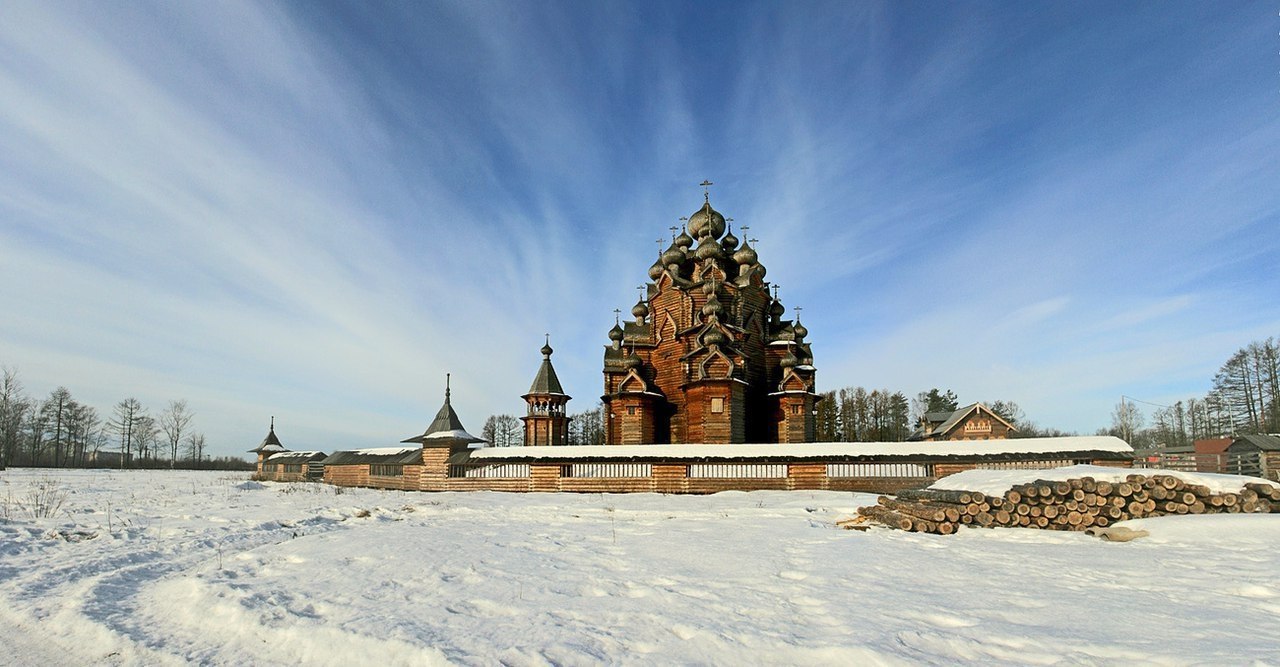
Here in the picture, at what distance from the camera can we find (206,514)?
12867 millimetres

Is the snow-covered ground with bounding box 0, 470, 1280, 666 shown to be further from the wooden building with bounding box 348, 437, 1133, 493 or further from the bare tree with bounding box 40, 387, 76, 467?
the bare tree with bounding box 40, 387, 76, 467

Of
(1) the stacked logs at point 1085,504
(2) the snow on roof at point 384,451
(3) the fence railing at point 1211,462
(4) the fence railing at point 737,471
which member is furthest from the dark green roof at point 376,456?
(3) the fence railing at point 1211,462

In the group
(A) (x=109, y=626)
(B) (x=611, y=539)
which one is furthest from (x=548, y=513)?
(A) (x=109, y=626)

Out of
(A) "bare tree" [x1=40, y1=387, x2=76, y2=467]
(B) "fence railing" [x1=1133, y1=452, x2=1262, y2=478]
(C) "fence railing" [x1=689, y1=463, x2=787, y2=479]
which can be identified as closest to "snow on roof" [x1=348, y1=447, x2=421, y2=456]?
(C) "fence railing" [x1=689, y1=463, x2=787, y2=479]

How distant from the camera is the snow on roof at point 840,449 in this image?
19.5 meters

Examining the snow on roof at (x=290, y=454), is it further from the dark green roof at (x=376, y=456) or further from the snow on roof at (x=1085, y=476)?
the snow on roof at (x=1085, y=476)

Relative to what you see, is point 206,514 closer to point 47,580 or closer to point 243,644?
point 47,580

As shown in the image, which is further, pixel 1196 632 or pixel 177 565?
pixel 177 565

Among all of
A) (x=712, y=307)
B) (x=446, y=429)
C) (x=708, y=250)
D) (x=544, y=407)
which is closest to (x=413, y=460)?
(x=446, y=429)

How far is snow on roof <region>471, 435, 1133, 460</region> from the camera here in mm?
19547

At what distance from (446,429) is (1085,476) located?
23880mm

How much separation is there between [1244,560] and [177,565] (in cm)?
1395

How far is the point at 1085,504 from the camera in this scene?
1073cm

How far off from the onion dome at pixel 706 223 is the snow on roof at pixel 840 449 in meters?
18.1
